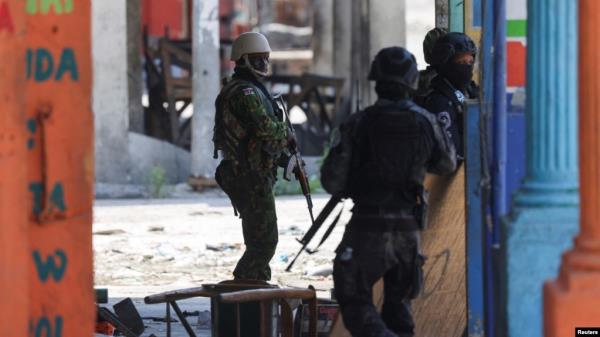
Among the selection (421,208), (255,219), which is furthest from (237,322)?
(255,219)

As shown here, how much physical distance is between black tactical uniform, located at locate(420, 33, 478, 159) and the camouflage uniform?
1.04m

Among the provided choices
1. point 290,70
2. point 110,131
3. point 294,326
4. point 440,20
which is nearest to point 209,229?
point 110,131

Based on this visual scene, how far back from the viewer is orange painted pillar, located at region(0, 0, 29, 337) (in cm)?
634

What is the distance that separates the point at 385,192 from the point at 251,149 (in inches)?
99.0

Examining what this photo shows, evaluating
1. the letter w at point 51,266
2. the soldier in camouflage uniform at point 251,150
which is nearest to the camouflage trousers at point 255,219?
the soldier in camouflage uniform at point 251,150

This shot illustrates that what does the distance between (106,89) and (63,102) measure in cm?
1273

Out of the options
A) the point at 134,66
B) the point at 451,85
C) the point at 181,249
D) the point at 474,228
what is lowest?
the point at 181,249

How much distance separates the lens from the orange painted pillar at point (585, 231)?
688 centimetres

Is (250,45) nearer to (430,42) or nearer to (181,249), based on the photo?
(430,42)

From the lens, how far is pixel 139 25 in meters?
21.0

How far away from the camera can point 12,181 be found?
250 inches

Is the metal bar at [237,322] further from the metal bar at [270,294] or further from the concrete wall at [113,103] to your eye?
the concrete wall at [113,103]
